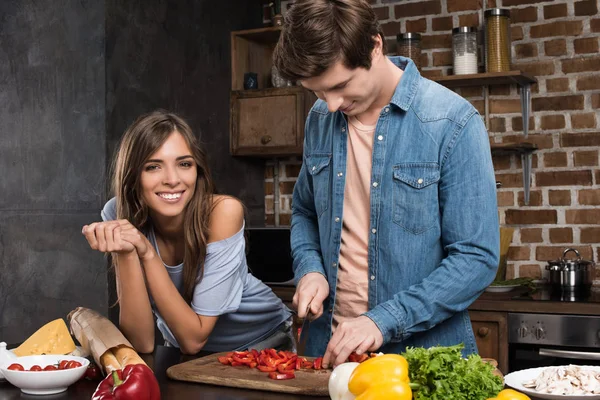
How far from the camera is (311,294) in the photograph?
1752mm

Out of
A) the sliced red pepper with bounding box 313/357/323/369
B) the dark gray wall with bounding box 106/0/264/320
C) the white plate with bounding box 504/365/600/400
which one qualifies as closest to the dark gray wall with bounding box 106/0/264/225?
the dark gray wall with bounding box 106/0/264/320

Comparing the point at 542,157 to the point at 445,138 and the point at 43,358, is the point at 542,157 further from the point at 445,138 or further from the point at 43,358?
the point at 43,358

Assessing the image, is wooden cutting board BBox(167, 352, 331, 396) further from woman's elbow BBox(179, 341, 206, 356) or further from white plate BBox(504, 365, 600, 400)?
white plate BBox(504, 365, 600, 400)

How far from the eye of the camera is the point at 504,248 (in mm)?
3451

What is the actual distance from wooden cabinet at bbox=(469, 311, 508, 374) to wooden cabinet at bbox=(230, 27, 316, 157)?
4.14ft

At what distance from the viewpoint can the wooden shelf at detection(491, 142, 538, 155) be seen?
134 inches

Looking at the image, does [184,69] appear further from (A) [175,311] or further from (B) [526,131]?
(A) [175,311]

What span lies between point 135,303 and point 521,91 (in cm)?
236

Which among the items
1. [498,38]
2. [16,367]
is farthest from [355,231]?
[498,38]

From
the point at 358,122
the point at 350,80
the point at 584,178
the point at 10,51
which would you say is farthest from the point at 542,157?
the point at 10,51

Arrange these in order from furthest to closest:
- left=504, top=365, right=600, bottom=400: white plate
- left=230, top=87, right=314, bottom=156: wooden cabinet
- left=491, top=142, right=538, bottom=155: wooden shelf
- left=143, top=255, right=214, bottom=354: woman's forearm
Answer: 1. left=230, top=87, right=314, bottom=156: wooden cabinet
2. left=491, top=142, right=538, bottom=155: wooden shelf
3. left=143, top=255, right=214, bottom=354: woman's forearm
4. left=504, top=365, right=600, bottom=400: white plate

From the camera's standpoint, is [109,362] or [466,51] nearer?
[109,362]

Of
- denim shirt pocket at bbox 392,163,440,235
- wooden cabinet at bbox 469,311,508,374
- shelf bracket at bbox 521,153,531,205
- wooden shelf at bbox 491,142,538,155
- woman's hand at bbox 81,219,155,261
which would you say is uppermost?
wooden shelf at bbox 491,142,538,155

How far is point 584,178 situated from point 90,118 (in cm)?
221
